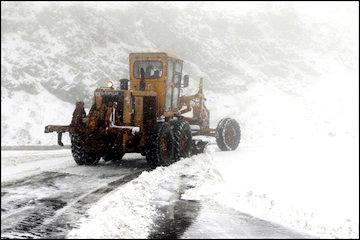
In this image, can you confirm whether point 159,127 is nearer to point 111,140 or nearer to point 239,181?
point 111,140

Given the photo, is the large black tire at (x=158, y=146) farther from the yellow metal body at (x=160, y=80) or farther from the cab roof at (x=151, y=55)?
the cab roof at (x=151, y=55)

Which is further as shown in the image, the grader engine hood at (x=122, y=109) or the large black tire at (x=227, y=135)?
the large black tire at (x=227, y=135)

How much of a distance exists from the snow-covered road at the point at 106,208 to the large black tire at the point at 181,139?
3.29ft

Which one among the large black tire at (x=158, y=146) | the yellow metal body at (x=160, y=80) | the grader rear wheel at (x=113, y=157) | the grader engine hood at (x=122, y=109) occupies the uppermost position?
the yellow metal body at (x=160, y=80)

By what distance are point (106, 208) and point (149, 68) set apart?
6498 millimetres

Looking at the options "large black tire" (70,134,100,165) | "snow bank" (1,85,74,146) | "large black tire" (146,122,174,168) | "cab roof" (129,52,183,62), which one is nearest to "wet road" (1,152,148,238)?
"large black tire" (70,134,100,165)

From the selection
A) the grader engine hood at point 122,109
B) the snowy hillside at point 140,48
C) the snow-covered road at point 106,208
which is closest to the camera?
the snow-covered road at point 106,208

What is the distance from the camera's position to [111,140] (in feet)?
36.3

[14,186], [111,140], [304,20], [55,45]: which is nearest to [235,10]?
[304,20]

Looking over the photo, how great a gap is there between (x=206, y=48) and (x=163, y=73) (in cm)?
1785

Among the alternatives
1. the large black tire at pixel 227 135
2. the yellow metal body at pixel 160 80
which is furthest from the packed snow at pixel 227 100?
the yellow metal body at pixel 160 80

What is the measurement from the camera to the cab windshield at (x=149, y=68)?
12.8m

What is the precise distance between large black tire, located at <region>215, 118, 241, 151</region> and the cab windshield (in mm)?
3313

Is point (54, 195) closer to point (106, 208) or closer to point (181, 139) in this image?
point (106, 208)
